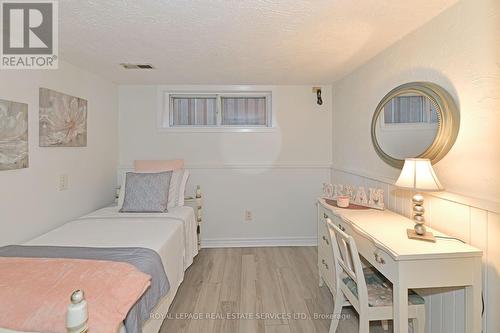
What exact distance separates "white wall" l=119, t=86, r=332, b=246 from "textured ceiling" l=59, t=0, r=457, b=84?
0.76 m

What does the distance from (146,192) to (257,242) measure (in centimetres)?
163

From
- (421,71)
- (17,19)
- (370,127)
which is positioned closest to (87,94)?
(17,19)

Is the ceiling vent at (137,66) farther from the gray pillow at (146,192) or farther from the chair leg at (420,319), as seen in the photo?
the chair leg at (420,319)

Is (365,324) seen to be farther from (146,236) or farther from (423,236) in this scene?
(146,236)

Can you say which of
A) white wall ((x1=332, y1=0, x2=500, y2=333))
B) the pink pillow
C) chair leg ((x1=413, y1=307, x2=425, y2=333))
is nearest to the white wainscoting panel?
white wall ((x1=332, y1=0, x2=500, y2=333))

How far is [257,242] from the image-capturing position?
12.5ft

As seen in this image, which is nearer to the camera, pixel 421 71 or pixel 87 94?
pixel 421 71

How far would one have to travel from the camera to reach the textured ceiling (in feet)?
5.46

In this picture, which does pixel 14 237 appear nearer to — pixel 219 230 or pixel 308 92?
pixel 219 230

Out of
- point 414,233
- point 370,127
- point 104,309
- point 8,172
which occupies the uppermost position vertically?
point 370,127

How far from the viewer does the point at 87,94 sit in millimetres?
3047

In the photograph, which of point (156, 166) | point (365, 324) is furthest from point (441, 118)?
point (156, 166)

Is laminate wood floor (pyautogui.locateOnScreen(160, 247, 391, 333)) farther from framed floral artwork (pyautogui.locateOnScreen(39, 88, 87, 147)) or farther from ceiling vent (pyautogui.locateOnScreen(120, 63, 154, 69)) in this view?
ceiling vent (pyautogui.locateOnScreen(120, 63, 154, 69))

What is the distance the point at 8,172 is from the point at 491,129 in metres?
2.96
